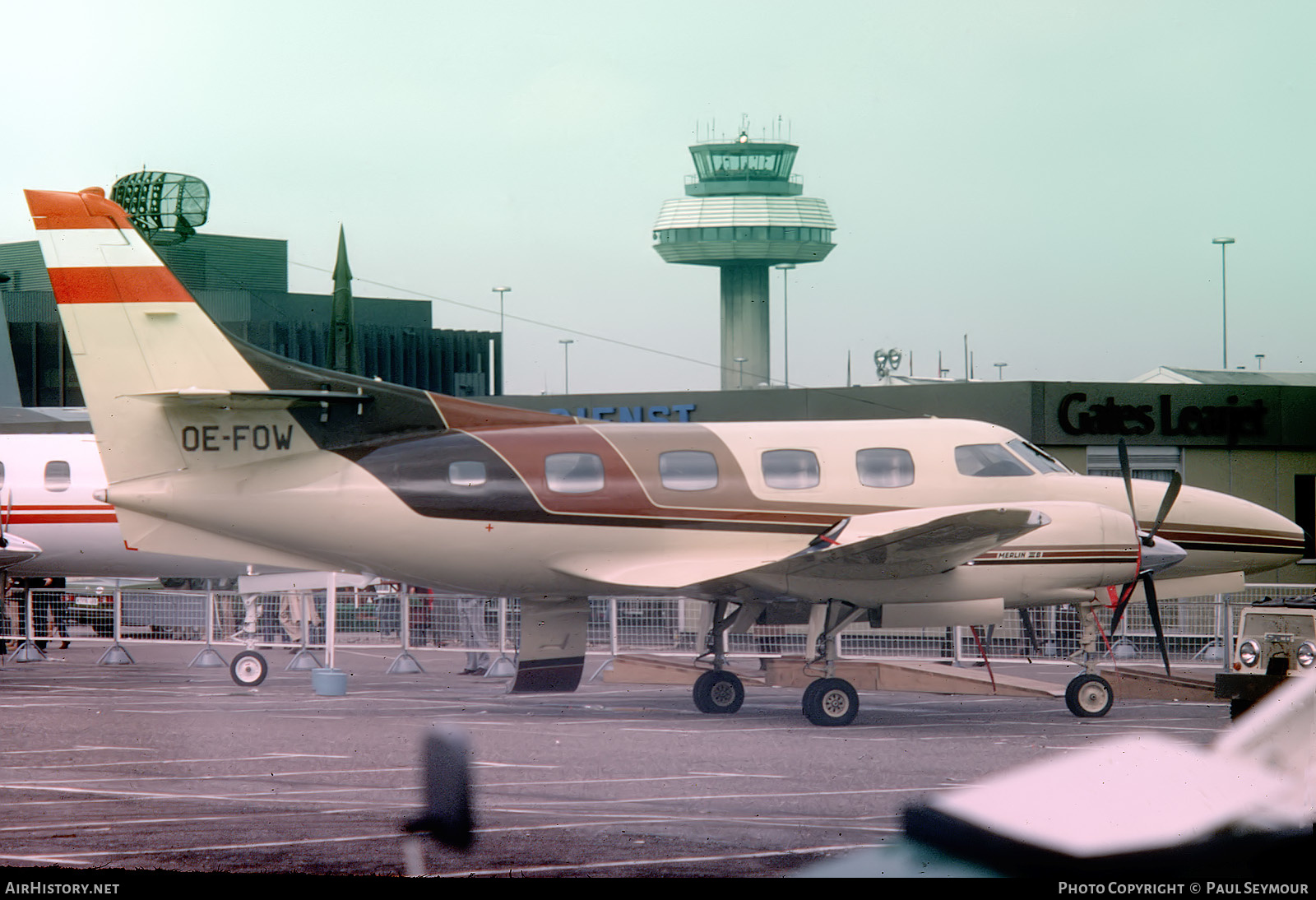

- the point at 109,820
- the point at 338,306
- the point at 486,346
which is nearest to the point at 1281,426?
the point at 486,346

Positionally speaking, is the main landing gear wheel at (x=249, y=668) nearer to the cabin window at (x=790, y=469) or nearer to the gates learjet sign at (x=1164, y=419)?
the cabin window at (x=790, y=469)

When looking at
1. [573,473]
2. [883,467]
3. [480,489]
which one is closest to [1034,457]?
[883,467]

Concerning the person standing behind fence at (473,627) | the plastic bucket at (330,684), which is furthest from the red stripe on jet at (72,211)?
the person standing behind fence at (473,627)

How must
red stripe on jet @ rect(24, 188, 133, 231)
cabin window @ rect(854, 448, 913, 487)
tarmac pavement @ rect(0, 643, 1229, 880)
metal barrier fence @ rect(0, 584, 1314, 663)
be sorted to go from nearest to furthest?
tarmac pavement @ rect(0, 643, 1229, 880) < red stripe on jet @ rect(24, 188, 133, 231) < cabin window @ rect(854, 448, 913, 487) < metal barrier fence @ rect(0, 584, 1314, 663)

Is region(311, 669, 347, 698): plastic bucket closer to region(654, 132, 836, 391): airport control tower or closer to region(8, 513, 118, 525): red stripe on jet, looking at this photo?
region(8, 513, 118, 525): red stripe on jet

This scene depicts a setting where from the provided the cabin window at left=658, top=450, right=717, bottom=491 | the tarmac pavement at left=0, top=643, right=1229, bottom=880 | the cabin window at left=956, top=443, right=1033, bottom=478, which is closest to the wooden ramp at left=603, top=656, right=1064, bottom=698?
the tarmac pavement at left=0, top=643, right=1229, bottom=880

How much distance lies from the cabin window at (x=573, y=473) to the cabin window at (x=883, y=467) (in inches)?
124

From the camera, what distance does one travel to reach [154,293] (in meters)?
14.2

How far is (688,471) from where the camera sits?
15008 mm

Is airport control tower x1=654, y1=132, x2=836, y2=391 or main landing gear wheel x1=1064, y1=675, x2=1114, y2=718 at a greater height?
airport control tower x1=654, y1=132, x2=836, y2=391

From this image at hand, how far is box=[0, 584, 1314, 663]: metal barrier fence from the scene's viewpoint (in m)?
19.9

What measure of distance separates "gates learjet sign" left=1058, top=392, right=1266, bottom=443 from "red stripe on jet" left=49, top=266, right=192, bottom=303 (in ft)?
64.7

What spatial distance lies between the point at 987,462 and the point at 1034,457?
79cm

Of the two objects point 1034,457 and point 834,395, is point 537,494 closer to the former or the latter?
point 1034,457
